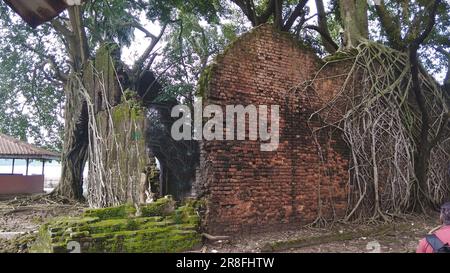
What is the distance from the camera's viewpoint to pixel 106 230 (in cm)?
562

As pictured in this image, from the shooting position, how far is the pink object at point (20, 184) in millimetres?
19547

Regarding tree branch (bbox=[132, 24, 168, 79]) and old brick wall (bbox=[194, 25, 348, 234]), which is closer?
old brick wall (bbox=[194, 25, 348, 234])

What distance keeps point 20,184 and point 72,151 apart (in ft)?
25.7

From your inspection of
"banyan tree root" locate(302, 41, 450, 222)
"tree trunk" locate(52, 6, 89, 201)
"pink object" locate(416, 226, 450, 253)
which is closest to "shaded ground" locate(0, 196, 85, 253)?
"tree trunk" locate(52, 6, 89, 201)

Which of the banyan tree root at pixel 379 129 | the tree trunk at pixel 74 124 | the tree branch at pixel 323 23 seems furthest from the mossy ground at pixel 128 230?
the tree branch at pixel 323 23

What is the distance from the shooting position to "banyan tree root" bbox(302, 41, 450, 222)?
8.07 m

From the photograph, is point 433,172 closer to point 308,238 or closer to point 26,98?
point 308,238

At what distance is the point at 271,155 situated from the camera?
711 centimetres

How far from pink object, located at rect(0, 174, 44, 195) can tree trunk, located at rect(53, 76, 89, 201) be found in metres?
6.53

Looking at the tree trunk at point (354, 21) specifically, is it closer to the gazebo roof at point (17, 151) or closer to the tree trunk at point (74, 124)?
the tree trunk at point (74, 124)

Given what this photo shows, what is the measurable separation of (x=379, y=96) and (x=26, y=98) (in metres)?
16.2

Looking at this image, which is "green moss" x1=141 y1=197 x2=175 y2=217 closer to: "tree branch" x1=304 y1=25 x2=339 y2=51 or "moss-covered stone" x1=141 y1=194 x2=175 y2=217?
"moss-covered stone" x1=141 y1=194 x2=175 y2=217

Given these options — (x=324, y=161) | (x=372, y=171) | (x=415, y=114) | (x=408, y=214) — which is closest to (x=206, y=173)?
(x=324, y=161)

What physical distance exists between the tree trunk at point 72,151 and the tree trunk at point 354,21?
8.42 m
